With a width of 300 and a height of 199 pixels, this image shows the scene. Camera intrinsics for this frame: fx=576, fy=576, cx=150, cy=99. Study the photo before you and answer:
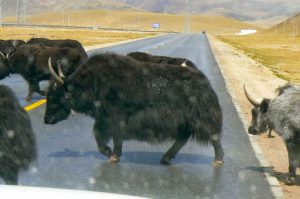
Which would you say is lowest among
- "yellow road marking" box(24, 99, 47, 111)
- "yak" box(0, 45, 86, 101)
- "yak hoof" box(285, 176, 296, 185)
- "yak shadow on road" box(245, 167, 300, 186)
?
"yak shadow on road" box(245, 167, 300, 186)

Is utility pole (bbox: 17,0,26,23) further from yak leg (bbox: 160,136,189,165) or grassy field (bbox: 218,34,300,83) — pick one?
yak leg (bbox: 160,136,189,165)

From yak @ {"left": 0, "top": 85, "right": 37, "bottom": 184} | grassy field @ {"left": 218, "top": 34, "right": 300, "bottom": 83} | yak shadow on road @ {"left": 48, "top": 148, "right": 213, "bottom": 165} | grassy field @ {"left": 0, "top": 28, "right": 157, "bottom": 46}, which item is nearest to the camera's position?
yak @ {"left": 0, "top": 85, "right": 37, "bottom": 184}

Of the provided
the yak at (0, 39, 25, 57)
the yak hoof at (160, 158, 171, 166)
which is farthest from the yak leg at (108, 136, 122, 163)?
the yak at (0, 39, 25, 57)

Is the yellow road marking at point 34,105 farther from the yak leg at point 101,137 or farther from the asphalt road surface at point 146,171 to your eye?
the yak leg at point 101,137

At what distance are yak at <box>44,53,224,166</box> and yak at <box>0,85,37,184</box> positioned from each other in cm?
222

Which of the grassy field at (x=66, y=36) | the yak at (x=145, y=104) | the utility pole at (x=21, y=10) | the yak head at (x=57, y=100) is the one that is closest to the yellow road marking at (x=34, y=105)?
the yak head at (x=57, y=100)

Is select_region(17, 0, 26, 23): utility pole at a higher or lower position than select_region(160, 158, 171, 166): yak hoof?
higher

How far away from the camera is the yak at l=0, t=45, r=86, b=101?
48.2 feet

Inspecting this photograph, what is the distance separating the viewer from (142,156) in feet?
29.2

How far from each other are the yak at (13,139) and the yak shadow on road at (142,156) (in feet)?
8.78

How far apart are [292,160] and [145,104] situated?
7.16 ft

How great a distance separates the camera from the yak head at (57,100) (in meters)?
8.76

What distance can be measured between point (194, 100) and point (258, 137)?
3.09 meters

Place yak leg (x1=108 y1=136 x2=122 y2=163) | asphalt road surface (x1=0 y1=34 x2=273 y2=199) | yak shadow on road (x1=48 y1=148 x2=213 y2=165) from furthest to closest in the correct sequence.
A: yak shadow on road (x1=48 y1=148 x2=213 y2=165)
yak leg (x1=108 y1=136 x2=122 y2=163)
asphalt road surface (x1=0 y1=34 x2=273 y2=199)
